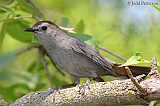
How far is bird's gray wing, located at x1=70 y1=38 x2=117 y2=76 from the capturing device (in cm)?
397

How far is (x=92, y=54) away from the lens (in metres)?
4.05

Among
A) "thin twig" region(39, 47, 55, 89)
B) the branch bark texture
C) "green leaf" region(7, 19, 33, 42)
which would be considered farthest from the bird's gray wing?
the branch bark texture

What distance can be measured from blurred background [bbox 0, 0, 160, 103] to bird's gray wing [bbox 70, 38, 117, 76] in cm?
14

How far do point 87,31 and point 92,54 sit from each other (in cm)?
125

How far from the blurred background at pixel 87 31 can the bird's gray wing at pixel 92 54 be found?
14 cm

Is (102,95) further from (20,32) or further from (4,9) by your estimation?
(20,32)

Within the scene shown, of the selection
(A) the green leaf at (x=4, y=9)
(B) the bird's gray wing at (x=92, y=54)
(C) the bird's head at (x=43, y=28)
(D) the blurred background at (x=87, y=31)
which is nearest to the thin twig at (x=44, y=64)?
(D) the blurred background at (x=87, y=31)

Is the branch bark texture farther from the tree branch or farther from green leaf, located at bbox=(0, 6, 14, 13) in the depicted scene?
green leaf, located at bbox=(0, 6, 14, 13)

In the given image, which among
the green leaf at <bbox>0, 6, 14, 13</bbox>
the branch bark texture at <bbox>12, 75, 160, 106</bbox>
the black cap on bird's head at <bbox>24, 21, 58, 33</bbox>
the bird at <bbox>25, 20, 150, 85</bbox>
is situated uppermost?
the green leaf at <bbox>0, 6, 14, 13</bbox>

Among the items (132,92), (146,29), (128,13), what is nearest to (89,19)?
(128,13)

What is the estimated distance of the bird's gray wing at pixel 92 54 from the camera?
13.0 feet

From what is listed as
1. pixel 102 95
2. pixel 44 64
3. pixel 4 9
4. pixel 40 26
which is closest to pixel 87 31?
pixel 44 64

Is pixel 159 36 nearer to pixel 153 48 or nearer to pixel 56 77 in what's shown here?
pixel 153 48

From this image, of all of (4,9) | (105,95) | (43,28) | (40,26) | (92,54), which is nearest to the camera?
(105,95)
